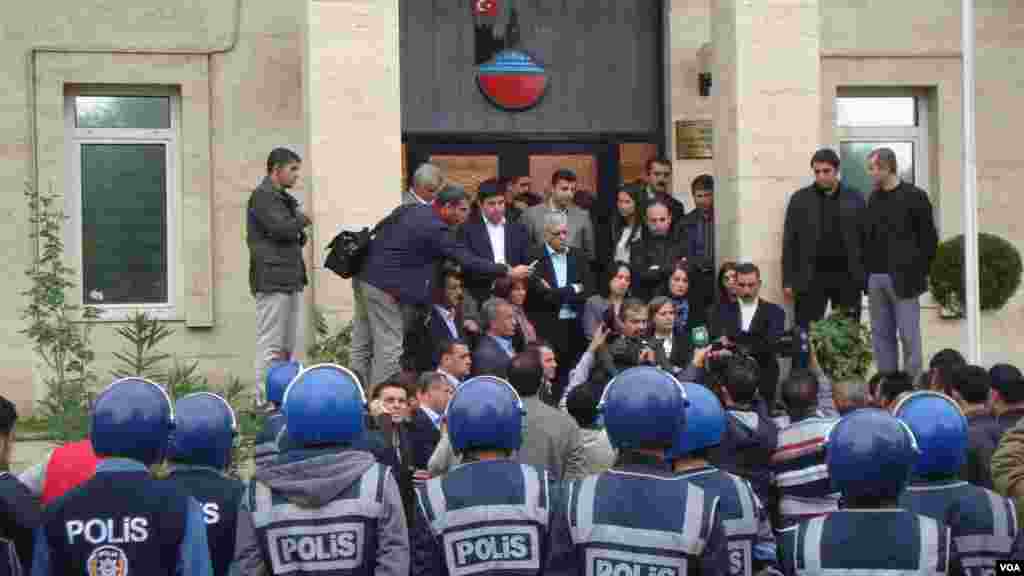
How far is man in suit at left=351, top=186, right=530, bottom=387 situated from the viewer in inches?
490

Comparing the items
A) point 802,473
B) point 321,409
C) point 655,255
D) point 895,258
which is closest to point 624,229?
point 655,255

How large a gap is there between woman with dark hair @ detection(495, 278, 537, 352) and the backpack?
90cm

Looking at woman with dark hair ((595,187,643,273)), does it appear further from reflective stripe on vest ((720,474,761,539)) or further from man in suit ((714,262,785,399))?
reflective stripe on vest ((720,474,761,539))

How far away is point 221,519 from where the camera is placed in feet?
22.6

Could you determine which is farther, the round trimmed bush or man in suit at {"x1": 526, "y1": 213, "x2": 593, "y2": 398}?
the round trimmed bush

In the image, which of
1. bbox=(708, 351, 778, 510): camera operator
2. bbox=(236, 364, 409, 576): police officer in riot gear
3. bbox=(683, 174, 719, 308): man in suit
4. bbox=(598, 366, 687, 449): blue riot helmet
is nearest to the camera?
bbox=(598, 366, 687, 449): blue riot helmet

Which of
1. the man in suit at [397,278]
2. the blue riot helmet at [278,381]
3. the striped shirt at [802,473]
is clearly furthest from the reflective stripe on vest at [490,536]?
the man in suit at [397,278]

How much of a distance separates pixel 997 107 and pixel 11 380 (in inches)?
352

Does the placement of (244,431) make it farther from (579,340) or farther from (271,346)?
(579,340)

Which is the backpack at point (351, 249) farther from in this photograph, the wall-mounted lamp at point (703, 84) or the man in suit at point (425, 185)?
the wall-mounted lamp at point (703, 84)

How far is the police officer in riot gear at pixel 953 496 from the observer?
21.1ft

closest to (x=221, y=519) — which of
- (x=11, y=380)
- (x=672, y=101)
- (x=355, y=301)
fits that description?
(x=355, y=301)

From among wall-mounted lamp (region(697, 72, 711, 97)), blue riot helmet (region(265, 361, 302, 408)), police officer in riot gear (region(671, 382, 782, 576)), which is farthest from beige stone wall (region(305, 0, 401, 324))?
police officer in riot gear (region(671, 382, 782, 576))

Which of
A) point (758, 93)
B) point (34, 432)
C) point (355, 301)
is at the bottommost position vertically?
point (34, 432)
